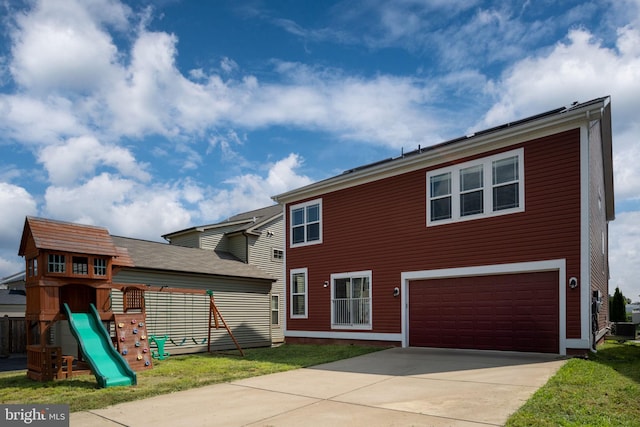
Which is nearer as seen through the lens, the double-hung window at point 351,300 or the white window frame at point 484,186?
the white window frame at point 484,186

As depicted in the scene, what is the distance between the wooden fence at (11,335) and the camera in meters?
17.0

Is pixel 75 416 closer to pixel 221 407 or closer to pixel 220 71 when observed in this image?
pixel 221 407

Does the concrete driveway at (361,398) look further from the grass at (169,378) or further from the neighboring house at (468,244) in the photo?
the neighboring house at (468,244)

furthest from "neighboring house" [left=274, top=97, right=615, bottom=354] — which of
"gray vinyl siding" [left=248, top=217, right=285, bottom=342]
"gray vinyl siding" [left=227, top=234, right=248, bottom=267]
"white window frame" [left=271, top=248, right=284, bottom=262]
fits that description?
"white window frame" [left=271, top=248, right=284, bottom=262]

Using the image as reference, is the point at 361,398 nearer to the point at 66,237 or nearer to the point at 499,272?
the point at 499,272

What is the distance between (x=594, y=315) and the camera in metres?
11.5

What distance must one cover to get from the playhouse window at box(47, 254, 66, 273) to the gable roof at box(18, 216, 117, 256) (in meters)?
0.22

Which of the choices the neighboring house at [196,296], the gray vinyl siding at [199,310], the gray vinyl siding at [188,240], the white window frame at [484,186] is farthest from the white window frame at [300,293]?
the gray vinyl siding at [188,240]

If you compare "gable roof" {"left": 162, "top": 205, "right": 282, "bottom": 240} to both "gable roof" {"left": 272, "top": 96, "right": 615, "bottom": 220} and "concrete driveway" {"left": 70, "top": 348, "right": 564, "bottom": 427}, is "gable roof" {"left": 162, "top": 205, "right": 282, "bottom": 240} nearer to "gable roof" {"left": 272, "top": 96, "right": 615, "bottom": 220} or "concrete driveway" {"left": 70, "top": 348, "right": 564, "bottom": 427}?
"gable roof" {"left": 272, "top": 96, "right": 615, "bottom": 220}

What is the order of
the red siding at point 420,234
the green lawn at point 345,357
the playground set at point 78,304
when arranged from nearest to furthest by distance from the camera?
1. the green lawn at point 345,357
2. the playground set at point 78,304
3. the red siding at point 420,234

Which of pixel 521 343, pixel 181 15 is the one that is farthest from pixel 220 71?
pixel 521 343

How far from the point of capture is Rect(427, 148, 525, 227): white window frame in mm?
11891

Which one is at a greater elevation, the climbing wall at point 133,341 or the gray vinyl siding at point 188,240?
the gray vinyl siding at point 188,240

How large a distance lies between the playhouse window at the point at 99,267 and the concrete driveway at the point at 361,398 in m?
4.21
